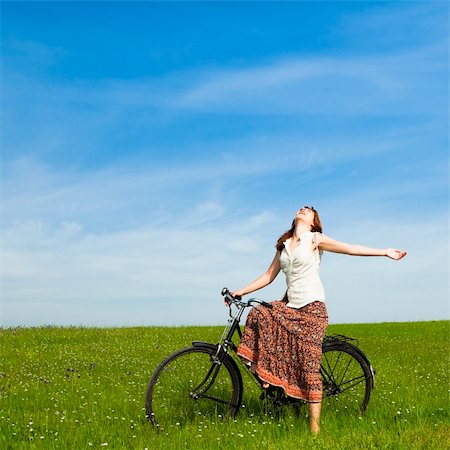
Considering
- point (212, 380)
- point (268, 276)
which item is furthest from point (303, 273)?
point (212, 380)

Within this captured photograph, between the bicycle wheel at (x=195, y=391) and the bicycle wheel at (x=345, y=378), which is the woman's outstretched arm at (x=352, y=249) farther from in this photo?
the bicycle wheel at (x=195, y=391)

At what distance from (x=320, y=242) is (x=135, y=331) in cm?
1613

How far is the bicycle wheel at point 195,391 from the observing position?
8.66 m

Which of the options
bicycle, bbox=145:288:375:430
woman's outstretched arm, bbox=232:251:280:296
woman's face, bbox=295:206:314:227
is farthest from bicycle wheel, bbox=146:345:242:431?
woman's face, bbox=295:206:314:227

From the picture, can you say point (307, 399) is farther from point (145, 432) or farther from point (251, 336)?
point (145, 432)

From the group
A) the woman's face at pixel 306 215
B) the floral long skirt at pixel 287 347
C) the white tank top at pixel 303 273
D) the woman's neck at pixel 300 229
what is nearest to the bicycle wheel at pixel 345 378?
the floral long skirt at pixel 287 347

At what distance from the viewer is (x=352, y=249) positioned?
8805 millimetres

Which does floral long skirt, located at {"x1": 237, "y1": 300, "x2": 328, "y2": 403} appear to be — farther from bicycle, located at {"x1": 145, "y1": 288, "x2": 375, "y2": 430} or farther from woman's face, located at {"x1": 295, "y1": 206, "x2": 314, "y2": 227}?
woman's face, located at {"x1": 295, "y1": 206, "x2": 314, "y2": 227}

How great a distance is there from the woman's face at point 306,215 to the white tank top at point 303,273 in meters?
0.24

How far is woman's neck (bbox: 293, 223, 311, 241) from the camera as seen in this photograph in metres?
9.05

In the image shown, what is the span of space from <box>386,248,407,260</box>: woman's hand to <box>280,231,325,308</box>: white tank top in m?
0.93

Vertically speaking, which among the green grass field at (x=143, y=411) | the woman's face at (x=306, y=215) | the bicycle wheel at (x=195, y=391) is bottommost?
the green grass field at (x=143, y=411)

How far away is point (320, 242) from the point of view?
351 inches

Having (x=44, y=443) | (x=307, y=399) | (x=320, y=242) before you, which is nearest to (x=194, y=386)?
(x=307, y=399)
